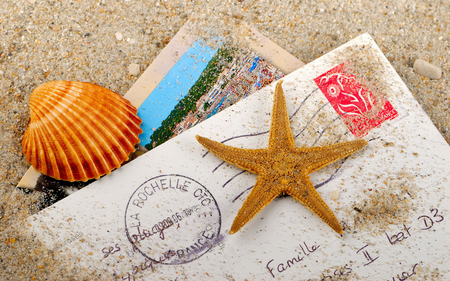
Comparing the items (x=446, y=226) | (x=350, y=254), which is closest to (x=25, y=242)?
A: (x=350, y=254)

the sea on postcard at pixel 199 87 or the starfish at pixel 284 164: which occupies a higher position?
the sea on postcard at pixel 199 87

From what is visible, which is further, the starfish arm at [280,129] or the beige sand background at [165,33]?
the beige sand background at [165,33]

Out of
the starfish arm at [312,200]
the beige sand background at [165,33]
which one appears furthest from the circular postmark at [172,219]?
the beige sand background at [165,33]

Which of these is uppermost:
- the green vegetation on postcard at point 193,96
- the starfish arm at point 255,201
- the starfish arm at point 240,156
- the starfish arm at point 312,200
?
the green vegetation on postcard at point 193,96

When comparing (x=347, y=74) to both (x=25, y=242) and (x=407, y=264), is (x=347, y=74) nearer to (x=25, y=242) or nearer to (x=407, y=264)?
(x=407, y=264)

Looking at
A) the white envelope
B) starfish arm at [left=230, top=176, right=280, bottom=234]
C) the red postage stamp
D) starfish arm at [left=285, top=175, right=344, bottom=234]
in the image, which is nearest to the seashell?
the white envelope

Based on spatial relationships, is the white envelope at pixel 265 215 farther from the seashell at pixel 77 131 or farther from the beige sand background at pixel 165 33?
the beige sand background at pixel 165 33

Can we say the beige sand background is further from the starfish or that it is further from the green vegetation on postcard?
the starfish
